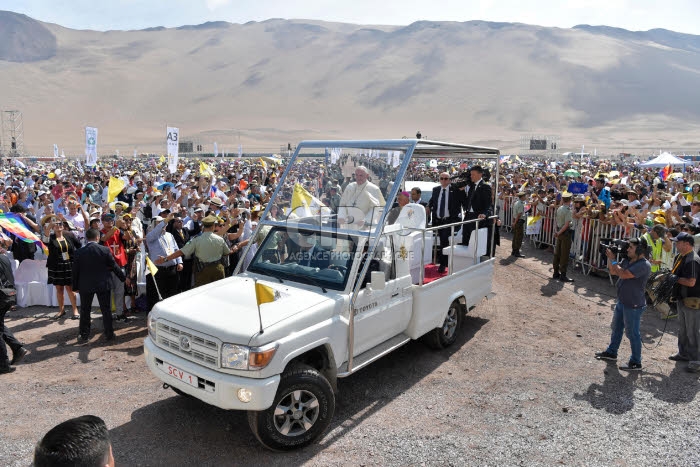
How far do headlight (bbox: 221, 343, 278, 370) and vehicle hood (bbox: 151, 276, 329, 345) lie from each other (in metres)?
0.07

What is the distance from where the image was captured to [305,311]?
15.6ft

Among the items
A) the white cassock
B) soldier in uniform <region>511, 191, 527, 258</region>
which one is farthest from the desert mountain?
the white cassock

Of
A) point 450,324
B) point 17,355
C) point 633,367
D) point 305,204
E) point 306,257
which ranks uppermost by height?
point 305,204

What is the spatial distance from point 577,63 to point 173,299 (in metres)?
163

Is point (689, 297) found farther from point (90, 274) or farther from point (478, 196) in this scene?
point (90, 274)

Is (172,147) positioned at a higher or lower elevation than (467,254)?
higher

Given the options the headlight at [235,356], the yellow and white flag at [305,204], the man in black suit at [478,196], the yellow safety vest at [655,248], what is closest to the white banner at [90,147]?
the yellow and white flag at [305,204]

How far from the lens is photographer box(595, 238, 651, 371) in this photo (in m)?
6.30

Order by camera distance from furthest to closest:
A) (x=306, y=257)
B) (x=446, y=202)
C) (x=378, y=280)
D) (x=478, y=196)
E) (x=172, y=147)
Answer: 1. (x=172, y=147)
2. (x=446, y=202)
3. (x=478, y=196)
4. (x=306, y=257)
5. (x=378, y=280)

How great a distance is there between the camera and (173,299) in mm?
5188

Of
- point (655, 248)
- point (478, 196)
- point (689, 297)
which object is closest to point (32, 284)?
point (478, 196)

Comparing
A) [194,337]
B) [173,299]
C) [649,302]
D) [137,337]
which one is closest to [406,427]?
[194,337]

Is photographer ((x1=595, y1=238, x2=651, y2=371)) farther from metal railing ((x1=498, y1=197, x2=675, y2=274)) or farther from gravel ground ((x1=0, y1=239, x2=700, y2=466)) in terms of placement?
metal railing ((x1=498, y1=197, x2=675, y2=274))

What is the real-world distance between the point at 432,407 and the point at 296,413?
171 centimetres
